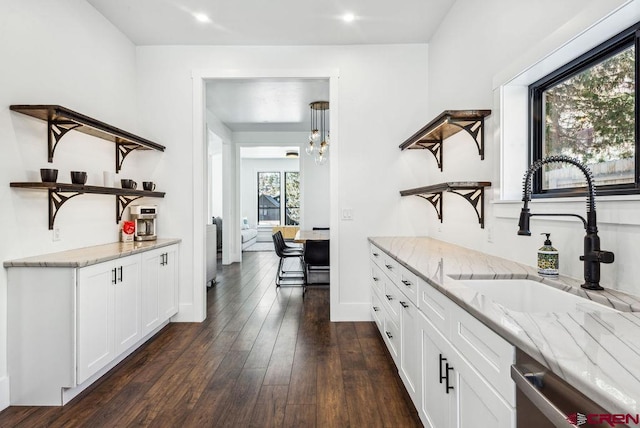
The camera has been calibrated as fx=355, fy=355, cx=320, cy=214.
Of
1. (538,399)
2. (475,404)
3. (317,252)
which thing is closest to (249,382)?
(475,404)

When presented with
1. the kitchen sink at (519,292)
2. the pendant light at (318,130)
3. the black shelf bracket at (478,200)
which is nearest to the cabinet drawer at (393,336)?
the kitchen sink at (519,292)

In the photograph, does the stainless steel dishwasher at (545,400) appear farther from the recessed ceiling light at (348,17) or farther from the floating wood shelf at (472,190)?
the recessed ceiling light at (348,17)

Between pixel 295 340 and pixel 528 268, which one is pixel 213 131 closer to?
pixel 295 340

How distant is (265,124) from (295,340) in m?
5.41

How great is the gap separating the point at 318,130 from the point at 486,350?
5.99 metres

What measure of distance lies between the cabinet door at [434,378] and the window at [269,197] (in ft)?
37.4

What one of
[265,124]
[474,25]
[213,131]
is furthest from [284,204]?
[474,25]

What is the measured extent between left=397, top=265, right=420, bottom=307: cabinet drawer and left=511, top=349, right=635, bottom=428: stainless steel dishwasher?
38.0 inches

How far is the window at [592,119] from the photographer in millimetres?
1414

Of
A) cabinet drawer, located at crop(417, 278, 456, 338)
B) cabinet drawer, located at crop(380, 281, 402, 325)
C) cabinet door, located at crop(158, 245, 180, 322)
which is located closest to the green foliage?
cabinet drawer, located at crop(417, 278, 456, 338)

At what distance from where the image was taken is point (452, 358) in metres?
1.38

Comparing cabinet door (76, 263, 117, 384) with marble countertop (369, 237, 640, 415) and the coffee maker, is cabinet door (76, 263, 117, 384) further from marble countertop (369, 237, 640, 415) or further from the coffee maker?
marble countertop (369, 237, 640, 415)

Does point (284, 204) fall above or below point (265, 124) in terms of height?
below

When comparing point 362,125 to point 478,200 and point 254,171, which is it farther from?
point 254,171
